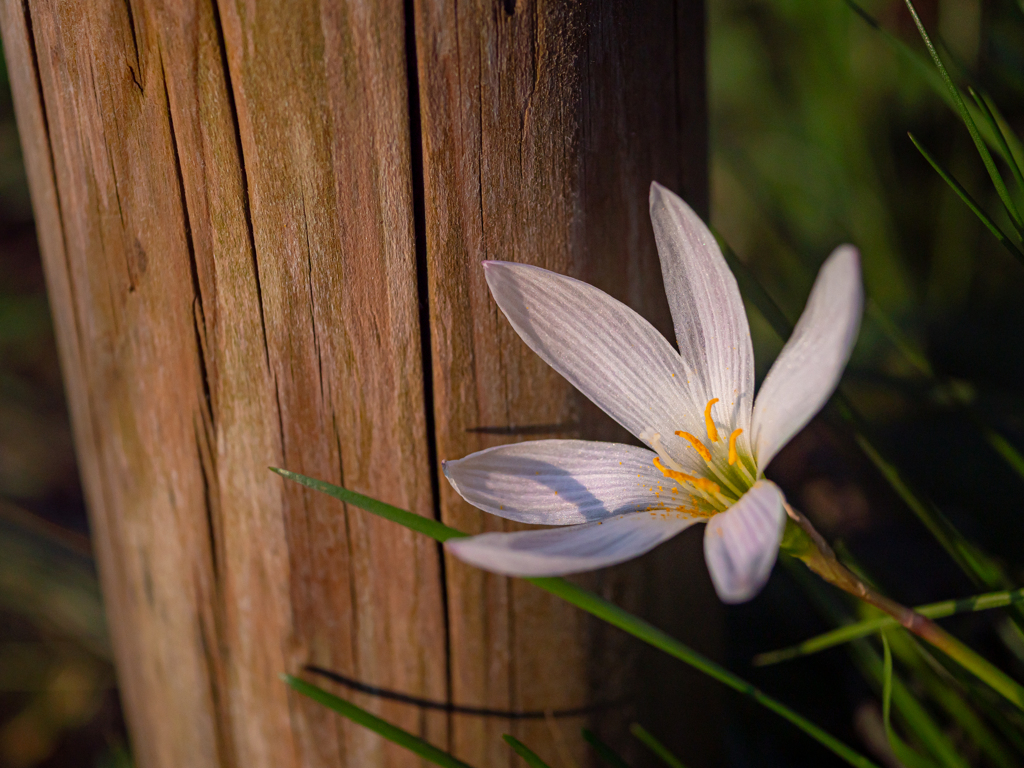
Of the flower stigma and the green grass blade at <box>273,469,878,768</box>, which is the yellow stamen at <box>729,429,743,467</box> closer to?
the flower stigma

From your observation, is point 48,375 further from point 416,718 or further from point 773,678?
point 773,678

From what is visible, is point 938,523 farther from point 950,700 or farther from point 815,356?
point 815,356

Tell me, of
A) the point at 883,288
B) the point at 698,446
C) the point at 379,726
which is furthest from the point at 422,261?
the point at 883,288

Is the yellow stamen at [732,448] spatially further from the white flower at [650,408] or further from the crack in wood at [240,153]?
the crack in wood at [240,153]

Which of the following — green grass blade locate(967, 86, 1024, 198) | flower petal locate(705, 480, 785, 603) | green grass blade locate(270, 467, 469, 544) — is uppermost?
green grass blade locate(967, 86, 1024, 198)

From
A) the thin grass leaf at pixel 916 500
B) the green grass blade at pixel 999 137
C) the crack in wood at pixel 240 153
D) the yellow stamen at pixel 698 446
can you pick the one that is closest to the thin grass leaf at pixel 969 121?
the green grass blade at pixel 999 137

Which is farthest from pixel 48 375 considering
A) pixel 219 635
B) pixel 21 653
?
pixel 219 635

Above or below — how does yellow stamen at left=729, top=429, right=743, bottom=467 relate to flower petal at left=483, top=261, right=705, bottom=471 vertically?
below

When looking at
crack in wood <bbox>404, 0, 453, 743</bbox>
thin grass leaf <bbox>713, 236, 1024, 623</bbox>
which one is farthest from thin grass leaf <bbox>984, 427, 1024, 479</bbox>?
crack in wood <bbox>404, 0, 453, 743</bbox>
